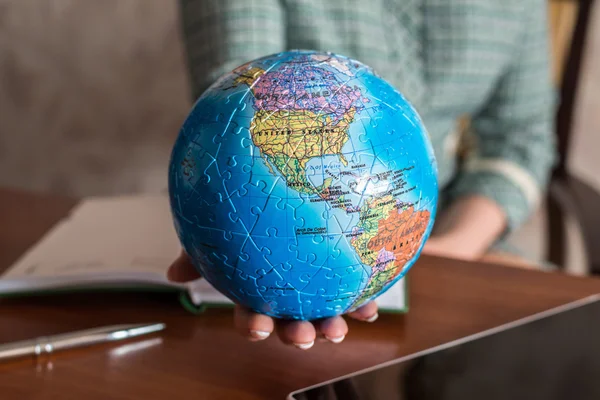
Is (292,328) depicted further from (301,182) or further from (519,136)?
(519,136)

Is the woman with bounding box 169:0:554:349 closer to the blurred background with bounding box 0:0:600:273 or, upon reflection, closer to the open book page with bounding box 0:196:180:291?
the open book page with bounding box 0:196:180:291

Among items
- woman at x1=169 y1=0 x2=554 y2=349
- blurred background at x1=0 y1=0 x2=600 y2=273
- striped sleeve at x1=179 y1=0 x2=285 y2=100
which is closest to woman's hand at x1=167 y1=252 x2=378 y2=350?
woman at x1=169 y1=0 x2=554 y2=349

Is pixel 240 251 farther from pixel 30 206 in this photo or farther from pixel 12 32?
pixel 12 32

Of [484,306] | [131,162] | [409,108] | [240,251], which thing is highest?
[409,108]

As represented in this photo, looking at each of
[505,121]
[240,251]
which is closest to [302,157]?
[240,251]

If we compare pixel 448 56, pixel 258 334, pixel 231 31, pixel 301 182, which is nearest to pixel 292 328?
pixel 258 334

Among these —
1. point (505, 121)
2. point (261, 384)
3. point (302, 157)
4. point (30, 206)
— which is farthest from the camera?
point (505, 121)

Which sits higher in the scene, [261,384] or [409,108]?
[409,108]
